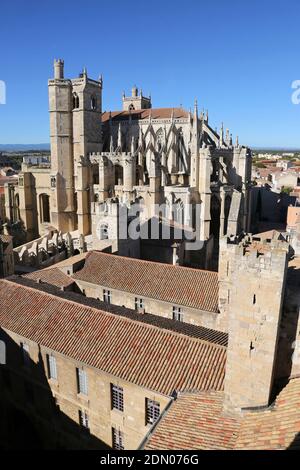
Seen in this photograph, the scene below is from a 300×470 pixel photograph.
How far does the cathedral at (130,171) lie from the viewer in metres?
38.3

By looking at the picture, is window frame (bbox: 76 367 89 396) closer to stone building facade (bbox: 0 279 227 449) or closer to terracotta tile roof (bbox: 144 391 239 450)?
stone building facade (bbox: 0 279 227 449)

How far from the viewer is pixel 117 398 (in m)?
14.3

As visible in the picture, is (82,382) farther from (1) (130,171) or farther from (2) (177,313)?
(1) (130,171)

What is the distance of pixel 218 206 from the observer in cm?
4072

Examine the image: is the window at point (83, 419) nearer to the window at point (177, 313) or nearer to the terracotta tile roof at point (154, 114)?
the window at point (177, 313)

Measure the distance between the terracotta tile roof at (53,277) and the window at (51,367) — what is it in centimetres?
729

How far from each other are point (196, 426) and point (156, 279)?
38.3 feet

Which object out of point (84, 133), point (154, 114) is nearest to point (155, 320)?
point (84, 133)

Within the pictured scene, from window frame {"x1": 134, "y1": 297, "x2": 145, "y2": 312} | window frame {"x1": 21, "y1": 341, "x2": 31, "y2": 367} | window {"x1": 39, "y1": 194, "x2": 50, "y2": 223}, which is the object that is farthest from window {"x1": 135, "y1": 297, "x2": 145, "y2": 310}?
window {"x1": 39, "y1": 194, "x2": 50, "y2": 223}

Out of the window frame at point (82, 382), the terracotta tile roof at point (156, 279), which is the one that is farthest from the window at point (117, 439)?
the terracotta tile roof at point (156, 279)

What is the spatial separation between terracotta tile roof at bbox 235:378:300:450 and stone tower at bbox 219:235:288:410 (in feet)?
1.44

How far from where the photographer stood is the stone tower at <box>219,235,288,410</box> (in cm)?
1036
